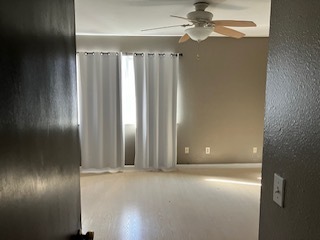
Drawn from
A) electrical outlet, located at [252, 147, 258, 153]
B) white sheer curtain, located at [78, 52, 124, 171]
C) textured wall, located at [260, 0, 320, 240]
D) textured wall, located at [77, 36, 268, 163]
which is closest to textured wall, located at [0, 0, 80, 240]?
textured wall, located at [260, 0, 320, 240]

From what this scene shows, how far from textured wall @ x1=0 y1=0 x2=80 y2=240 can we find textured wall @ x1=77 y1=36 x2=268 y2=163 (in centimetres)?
369

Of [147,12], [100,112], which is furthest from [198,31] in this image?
[100,112]

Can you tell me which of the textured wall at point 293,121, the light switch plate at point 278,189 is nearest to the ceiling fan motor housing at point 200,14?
the textured wall at point 293,121

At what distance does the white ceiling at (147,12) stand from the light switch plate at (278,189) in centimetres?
220

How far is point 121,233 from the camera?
270 centimetres

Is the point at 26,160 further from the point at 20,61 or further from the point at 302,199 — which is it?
the point at 302,199

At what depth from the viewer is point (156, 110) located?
15.1 feet

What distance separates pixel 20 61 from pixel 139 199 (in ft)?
10.4

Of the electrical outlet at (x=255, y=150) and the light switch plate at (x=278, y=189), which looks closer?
the light switch plate at (x=278, y=189)

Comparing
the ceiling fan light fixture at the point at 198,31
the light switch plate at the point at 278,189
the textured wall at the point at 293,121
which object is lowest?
the light switch plate at the point at 278,189

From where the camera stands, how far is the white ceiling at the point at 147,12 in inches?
108

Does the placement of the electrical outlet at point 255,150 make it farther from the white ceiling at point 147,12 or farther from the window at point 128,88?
the window at point 128,88

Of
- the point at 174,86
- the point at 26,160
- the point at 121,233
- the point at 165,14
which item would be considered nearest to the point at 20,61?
the point at 26,160

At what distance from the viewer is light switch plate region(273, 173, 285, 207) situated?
0.93 m
